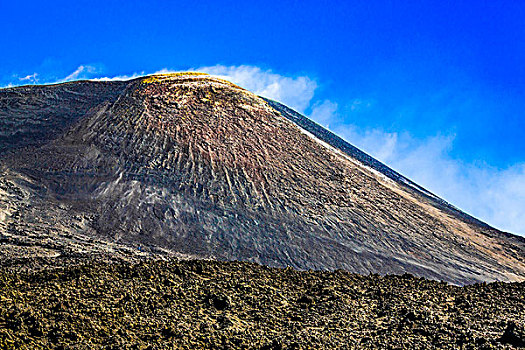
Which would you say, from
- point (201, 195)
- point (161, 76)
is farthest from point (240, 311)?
point (161, 76)

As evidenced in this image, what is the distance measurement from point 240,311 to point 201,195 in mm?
16463

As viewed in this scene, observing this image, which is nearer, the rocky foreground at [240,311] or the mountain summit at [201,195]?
the rocky foreground at [240,311]

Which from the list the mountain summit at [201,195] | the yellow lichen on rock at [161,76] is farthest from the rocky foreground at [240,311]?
the yellow lichen on rock at [161,76]

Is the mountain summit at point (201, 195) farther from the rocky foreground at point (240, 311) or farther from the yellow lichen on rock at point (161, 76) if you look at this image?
the rocky foreground at point (240, 311)

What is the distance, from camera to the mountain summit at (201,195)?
23.8m

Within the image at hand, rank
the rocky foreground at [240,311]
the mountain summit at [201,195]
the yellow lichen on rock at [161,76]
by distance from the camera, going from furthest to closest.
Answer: the yellow lichen on rock at [161,76] < the mountain summit at [201,195] < the rocky foreground at [240,311]

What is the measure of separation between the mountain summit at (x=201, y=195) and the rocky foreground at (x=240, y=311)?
22.9 feet

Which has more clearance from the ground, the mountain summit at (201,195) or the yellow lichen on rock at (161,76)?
the yellow lichen on rock at (161,76)

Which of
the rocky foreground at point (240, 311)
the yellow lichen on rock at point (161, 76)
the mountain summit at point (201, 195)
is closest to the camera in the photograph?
the rocky foreground at point (240, 311)

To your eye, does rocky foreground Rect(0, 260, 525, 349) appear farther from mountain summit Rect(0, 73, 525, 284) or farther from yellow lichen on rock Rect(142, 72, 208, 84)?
yellow lichen on rock Rect(142, 72, 208, 84)

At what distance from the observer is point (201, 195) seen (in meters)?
28.1

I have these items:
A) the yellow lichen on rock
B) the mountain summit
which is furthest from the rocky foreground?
the yellow lichen on rock

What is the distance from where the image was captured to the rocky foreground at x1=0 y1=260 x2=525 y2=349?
10188 mm

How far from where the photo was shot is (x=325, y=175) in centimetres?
3350
